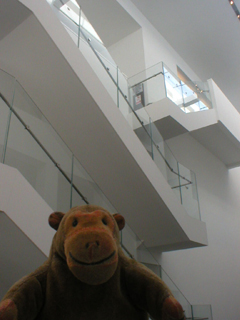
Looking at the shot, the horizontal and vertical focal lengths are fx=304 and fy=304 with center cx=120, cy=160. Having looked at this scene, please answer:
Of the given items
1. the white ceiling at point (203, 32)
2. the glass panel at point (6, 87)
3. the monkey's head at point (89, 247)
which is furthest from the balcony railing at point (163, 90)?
the monkey's head at point (89, 247)

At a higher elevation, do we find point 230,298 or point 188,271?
point 188,271

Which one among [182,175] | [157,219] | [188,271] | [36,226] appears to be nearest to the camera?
[36,226]

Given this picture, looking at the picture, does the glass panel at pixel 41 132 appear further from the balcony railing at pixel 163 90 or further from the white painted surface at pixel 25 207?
the balcony railing at pixel 163 90

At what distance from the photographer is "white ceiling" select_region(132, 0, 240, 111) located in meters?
8.43

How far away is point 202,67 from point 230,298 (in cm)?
728

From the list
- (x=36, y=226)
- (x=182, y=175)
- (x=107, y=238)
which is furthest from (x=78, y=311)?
(x=182, y=175)

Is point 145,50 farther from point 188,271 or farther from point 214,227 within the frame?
point 188,271

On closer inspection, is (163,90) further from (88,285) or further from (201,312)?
(88,285)

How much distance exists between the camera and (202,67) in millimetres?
10523

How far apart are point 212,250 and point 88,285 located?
6.59 meters

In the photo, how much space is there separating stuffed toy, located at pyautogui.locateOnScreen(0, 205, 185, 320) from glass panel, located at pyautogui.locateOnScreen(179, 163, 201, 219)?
3677 mm

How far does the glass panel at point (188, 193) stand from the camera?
16.3ft

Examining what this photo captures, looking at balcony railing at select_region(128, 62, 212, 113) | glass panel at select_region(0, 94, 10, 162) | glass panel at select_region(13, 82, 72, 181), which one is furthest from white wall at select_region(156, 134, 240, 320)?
glass panel at select_region(0, 94, 10, 162)

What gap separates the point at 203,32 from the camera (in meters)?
9.25
